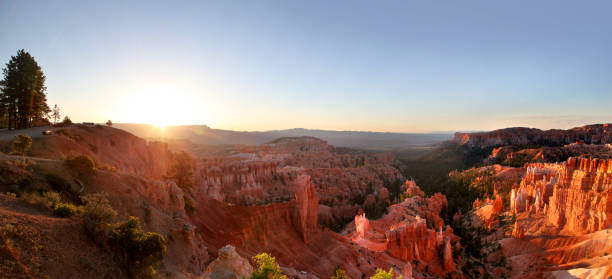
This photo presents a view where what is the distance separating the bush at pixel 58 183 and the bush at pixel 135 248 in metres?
4.32

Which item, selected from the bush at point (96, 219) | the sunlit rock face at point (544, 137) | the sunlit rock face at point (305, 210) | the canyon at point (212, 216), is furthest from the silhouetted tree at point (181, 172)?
the sunlit rock face at point (544, 137)

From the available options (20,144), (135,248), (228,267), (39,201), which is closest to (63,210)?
(39,201)

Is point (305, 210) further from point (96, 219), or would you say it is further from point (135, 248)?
point (96, 219)

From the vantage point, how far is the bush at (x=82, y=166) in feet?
42.7

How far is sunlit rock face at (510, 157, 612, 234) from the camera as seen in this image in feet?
120

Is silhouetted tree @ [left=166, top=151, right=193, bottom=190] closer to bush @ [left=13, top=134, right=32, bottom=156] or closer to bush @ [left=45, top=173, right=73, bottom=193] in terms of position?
bush @ [left=13, top=134, right=32, bottom=156]

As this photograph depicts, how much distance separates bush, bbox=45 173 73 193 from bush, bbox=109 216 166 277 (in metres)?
→ 4.32

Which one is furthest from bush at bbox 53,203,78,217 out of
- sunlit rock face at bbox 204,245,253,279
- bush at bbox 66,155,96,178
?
sunlit rock face at bbox 204,245,253,279

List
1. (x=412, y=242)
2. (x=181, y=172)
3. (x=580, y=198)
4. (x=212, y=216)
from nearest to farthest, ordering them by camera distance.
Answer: (x=212, y=216)
(x=181, y=172)
(x=412, y=242)
(x=580, y=198)

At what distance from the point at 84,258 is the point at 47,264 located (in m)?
0.99

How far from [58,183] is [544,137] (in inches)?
7519

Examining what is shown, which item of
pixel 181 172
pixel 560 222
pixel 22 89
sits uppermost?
pixel 22 89

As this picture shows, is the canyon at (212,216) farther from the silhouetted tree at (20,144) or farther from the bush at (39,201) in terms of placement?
the silhouetted tree at (20,144)

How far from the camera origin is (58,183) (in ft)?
37.7
